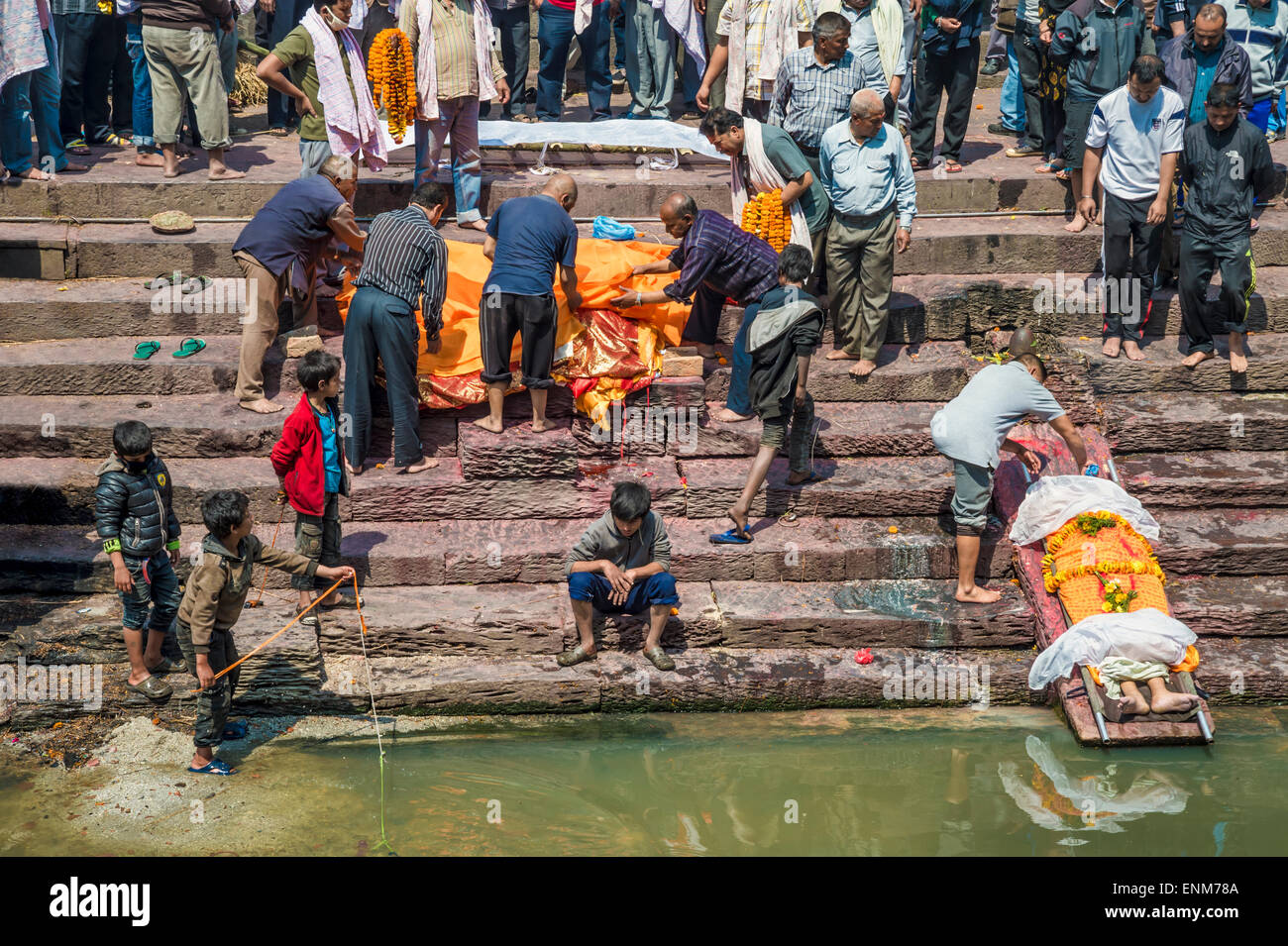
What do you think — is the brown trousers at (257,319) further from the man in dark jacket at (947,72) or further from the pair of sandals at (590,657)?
the man in dark jacket at (947,72)

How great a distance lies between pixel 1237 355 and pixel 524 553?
5070 mm

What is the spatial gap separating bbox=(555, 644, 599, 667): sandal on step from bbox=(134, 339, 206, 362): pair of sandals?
3698 millimetres

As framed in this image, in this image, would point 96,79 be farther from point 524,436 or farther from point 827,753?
point 827,753

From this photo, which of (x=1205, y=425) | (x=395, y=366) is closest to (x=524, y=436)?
(x=395, y=366)

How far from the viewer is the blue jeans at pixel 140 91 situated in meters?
10.5

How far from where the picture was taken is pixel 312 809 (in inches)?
253

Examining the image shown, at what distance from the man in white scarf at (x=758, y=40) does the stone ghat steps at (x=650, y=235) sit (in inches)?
58.2

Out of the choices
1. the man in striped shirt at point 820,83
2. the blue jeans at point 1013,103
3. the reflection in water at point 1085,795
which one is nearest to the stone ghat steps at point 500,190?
the man in striped shirt at point 820,83

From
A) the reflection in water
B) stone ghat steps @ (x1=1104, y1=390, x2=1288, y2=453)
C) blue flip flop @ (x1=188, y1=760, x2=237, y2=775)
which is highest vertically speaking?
stone ghat steps @ (x1=1104, y1=390, x2=1288, y2=453)

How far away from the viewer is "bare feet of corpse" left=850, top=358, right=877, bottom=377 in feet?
29.8

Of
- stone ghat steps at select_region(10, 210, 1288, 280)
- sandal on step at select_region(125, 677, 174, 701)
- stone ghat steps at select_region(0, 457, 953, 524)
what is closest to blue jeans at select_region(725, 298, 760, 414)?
stone ghat steps at select_region(0, 457, 953, 524)

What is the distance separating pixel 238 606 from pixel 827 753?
3.13 m

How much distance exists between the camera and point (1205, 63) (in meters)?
9.97

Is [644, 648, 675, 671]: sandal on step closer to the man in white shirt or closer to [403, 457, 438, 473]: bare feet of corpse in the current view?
[403, 457, 438, 473]: bare feet of corpse
